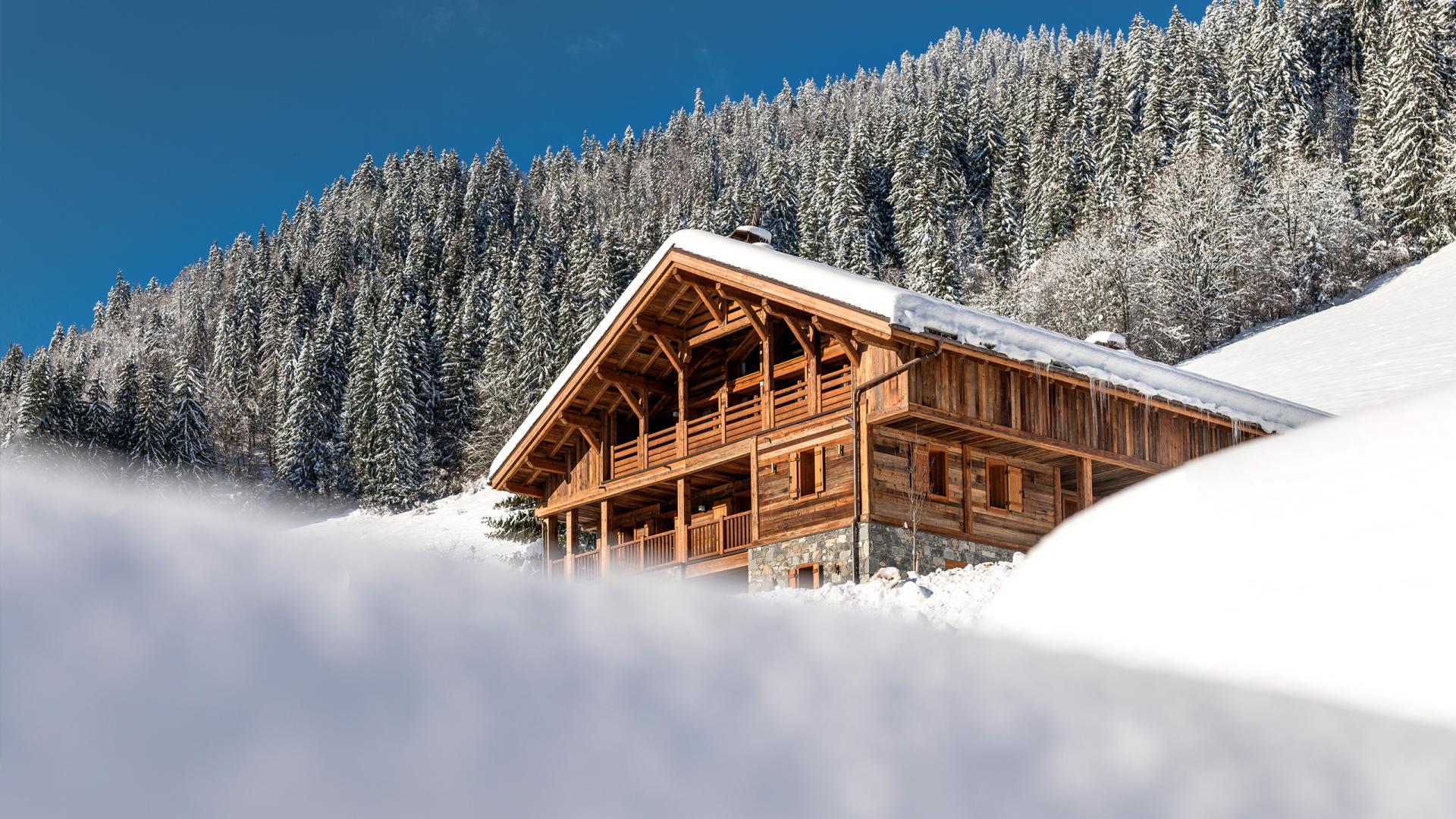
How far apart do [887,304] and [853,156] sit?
7116 cm

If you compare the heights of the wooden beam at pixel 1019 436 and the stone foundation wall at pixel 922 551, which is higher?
the wooden beam at pixel 1019 436

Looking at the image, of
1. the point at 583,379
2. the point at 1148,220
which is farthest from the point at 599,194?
the point at 583,379

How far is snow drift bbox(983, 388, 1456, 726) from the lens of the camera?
3.49 metres

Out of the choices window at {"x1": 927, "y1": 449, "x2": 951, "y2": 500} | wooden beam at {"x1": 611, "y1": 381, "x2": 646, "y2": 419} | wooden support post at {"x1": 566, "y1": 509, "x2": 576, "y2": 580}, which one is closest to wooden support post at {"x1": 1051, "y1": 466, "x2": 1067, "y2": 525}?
window at {"x1": 927, "y1": 449, "x2": 951, "y2": 500}

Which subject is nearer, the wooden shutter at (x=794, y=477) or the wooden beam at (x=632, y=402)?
the wooden shutter at (x=794, y=477)

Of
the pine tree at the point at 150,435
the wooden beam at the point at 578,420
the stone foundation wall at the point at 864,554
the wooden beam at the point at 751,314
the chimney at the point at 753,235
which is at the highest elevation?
the pine tree at the point at 150,435

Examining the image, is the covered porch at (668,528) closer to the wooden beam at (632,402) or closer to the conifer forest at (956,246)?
the wooden beam at (632,402)

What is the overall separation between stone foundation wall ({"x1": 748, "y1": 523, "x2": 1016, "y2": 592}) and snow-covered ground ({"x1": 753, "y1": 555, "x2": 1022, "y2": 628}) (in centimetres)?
163

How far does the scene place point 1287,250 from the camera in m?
54.5

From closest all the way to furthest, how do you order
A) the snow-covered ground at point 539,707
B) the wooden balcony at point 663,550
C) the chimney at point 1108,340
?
the snow-covered ground at point 539,707 < the wooden balcony at point 663,550 < the chimney at point 1108,340

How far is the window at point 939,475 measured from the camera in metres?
22.2

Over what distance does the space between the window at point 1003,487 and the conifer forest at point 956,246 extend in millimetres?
18843

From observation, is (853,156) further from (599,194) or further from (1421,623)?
(1421,623)

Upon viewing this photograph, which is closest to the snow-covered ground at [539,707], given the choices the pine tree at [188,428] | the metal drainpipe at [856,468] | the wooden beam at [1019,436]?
the wooden beam at [1019,436]
